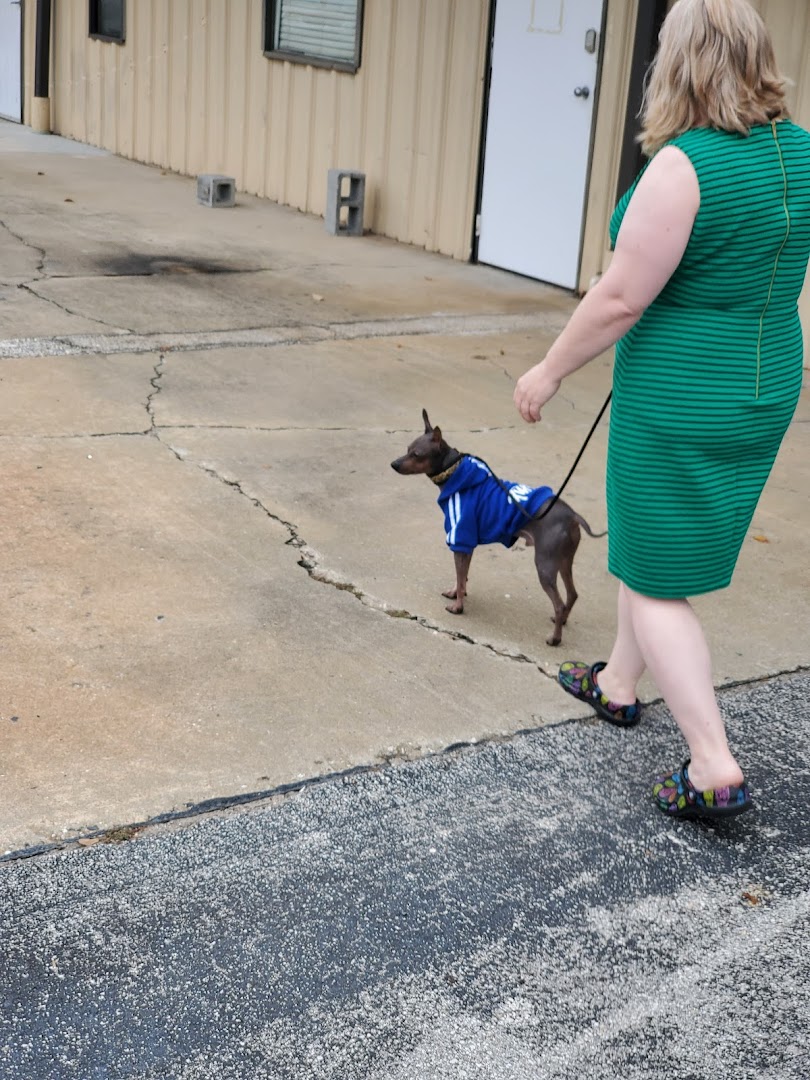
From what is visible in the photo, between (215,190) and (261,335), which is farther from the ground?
(215,190)

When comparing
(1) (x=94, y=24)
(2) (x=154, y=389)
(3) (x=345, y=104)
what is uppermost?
(1) (x=94, y=24)

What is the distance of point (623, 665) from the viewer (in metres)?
3.50

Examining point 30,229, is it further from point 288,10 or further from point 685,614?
point 685,614

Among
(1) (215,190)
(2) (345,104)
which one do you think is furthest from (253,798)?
(1) (215,190)

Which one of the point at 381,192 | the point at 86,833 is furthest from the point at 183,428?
the point at 381,192

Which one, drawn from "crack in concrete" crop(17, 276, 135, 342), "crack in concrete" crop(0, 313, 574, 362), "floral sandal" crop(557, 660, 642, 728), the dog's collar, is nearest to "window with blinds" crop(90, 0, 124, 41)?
"crack in concrete" crop(17, 276, 135, 342)

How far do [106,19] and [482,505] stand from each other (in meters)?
11.8

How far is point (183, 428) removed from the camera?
5.73 meters

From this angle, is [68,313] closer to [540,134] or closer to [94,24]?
[540,134]

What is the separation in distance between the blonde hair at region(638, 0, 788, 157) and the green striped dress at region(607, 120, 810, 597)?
0.04 meters

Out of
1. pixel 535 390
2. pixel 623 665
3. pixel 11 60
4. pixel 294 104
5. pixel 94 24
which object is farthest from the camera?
pixel 11 60

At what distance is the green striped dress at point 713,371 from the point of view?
9.23ft

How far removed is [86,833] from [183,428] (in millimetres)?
2992

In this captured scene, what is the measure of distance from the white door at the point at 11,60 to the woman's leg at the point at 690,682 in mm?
14239
